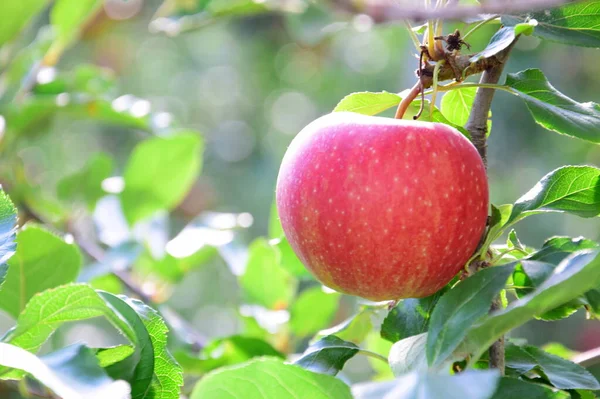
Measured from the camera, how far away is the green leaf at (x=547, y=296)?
371mm

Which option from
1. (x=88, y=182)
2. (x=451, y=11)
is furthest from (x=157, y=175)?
(x=451, y=11)

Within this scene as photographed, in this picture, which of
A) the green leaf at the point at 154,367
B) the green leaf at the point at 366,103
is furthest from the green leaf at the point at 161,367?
the green leaf at the point at 366,103

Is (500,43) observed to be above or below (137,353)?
above

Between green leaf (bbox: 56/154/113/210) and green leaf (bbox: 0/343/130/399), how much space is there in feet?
2.29

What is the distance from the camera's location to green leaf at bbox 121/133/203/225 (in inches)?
42.6

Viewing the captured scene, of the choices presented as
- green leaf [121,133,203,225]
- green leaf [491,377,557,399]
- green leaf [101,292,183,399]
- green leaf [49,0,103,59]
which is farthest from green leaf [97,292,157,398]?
green leaf [49,0,103,59]

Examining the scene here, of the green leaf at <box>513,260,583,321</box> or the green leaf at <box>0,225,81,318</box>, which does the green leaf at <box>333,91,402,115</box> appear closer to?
the green leaf at <box>513,260,583,321</box>

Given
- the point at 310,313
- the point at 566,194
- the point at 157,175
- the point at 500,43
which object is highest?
the point at 500,43

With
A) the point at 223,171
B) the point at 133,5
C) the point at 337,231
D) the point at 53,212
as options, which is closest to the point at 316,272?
the point at 337,231

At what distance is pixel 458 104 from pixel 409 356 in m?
0.26

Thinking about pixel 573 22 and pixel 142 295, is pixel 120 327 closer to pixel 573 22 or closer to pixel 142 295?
pixel 573 22

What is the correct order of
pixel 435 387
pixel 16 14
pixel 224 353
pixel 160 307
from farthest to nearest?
pixel 16 14
pixel 160 307
pixel 224 353
pixel 435 387

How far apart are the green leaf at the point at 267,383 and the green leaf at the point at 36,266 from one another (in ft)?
0.99

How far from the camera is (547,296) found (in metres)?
0.38
